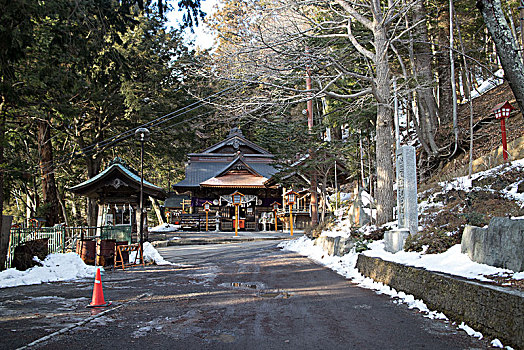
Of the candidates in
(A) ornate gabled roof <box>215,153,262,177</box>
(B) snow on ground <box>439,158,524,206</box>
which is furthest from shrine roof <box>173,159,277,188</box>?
(B) snow on ground <box>439,158,524,206</box>

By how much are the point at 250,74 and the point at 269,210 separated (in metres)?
26.5

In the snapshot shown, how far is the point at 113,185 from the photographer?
21.8m

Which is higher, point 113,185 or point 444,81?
point 444,81

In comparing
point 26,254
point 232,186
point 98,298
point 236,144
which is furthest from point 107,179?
point 236,144

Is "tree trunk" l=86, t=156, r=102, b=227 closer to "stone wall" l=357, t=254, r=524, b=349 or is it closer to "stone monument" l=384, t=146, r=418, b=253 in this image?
"stone monument" l=384, t=146, r=418, b=253

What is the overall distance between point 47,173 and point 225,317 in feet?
75.8

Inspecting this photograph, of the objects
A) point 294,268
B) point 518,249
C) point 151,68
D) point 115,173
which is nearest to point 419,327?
point 518,249

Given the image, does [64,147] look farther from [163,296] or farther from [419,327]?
[419,327]

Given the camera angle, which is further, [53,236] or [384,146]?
[53,236]

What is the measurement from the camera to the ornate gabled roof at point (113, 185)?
70.8 feet

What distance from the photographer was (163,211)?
178 ft

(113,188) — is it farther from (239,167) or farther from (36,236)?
(239,167)

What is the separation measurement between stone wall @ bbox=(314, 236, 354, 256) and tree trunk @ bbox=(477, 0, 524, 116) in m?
7.39

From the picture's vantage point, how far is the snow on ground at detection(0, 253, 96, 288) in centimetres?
1055
